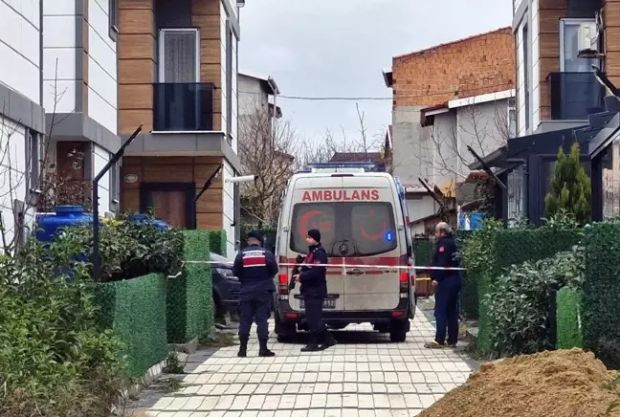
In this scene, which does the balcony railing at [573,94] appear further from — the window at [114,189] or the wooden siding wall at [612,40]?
the window at [114,189]

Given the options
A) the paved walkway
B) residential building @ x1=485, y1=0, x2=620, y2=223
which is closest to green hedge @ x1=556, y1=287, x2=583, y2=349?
the paved walkway

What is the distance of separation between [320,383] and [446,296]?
4.73 metres

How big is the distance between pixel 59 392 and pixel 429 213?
38.8 metres

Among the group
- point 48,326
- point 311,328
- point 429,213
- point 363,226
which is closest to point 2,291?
Result: point 48,326

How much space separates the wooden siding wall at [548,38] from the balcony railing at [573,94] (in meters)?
0.42

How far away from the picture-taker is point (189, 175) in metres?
27.2

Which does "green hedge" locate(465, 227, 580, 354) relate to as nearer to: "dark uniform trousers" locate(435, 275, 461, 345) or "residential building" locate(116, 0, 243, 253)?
"dark uniform trousers" locate(435, 275, 461, 345)

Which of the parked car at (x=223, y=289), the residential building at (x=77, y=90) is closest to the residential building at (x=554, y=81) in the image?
the parked car at (x=223, y=289)

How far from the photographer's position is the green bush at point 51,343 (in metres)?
8.14

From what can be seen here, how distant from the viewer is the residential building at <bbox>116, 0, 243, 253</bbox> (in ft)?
85.1

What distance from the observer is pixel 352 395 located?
11680 mm

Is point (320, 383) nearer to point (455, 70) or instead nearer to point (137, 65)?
point (137, 65)

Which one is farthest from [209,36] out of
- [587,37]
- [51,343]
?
[51,343]

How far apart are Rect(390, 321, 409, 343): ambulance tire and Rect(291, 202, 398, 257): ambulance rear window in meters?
1.15
